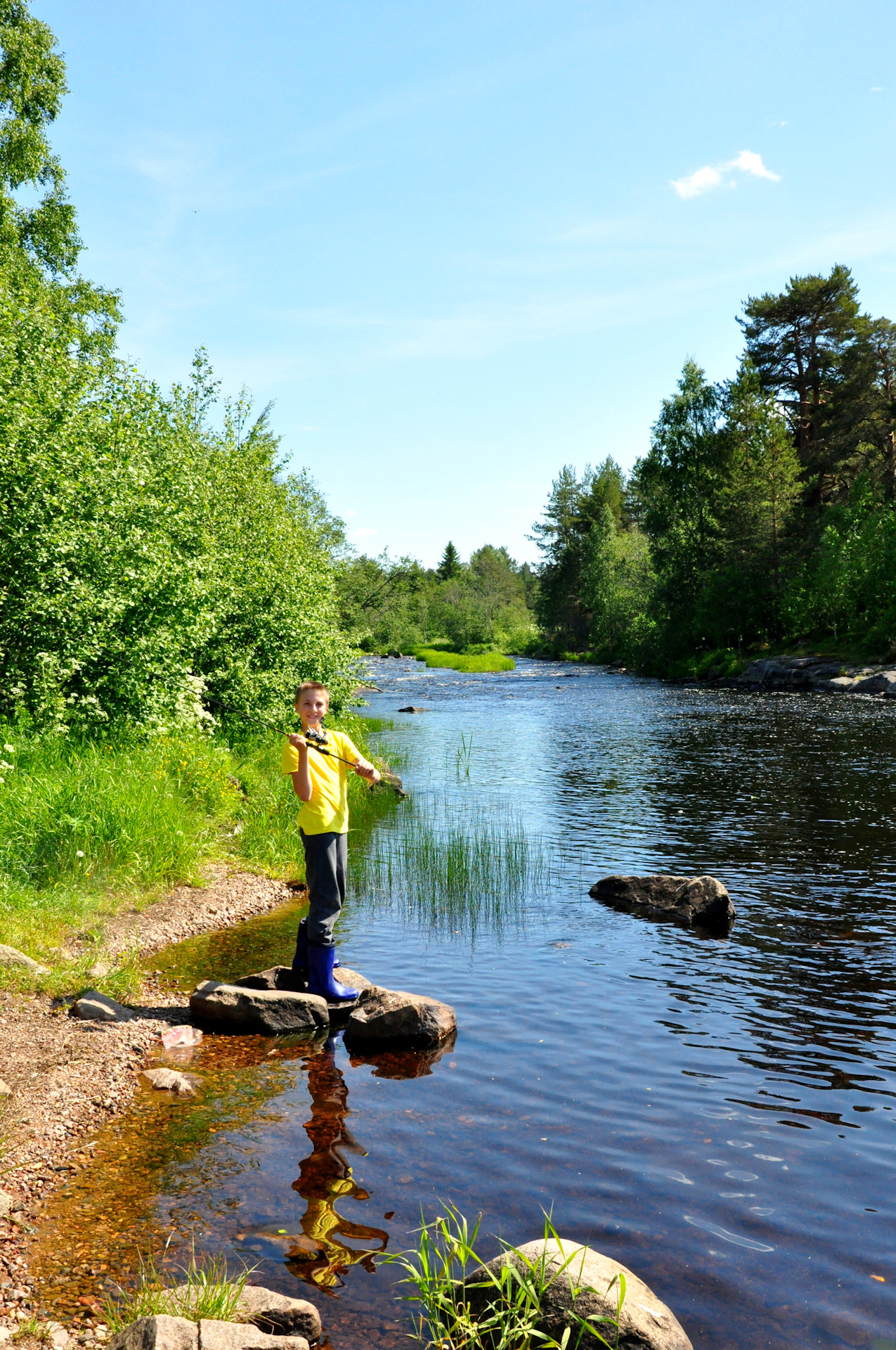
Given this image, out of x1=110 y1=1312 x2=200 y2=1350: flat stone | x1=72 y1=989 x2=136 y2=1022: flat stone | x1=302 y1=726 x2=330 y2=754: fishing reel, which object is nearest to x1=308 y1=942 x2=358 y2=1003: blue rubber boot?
x1=72 y1=989 x2=136 y2=1022: flat stone

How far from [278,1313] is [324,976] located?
158 inches

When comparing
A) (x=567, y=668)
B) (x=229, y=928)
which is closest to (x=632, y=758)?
(x=229, y=928)

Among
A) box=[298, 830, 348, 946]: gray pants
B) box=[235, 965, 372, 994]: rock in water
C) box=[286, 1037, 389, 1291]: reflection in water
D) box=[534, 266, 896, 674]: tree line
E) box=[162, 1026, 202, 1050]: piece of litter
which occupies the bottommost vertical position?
box=[286, 1037, 389, 1291]: reflection in water

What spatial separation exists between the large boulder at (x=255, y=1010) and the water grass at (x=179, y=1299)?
10.8 ft

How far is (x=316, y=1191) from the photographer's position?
527 cm

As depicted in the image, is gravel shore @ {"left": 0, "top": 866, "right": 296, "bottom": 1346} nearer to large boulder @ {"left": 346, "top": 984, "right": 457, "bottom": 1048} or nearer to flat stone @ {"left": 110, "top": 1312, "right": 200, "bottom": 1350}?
flat stone @ {"left": 110, "top": 1312, "right": 200, "bottom": 1350}

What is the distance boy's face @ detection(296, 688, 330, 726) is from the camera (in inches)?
302

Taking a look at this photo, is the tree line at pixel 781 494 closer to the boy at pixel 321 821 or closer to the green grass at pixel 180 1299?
the boy at pixel 321 821

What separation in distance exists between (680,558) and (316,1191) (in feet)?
205

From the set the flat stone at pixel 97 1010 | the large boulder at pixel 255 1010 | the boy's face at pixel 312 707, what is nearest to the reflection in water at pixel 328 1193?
the large boulder at pixel 255 1010

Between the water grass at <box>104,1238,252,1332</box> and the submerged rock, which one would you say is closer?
the water grass at <box>104,1238,252,1332</box>

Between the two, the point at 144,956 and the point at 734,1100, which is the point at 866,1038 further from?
the point at 144,956

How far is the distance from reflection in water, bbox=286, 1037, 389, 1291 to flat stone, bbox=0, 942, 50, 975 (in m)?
2.55

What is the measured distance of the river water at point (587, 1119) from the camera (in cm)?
461
